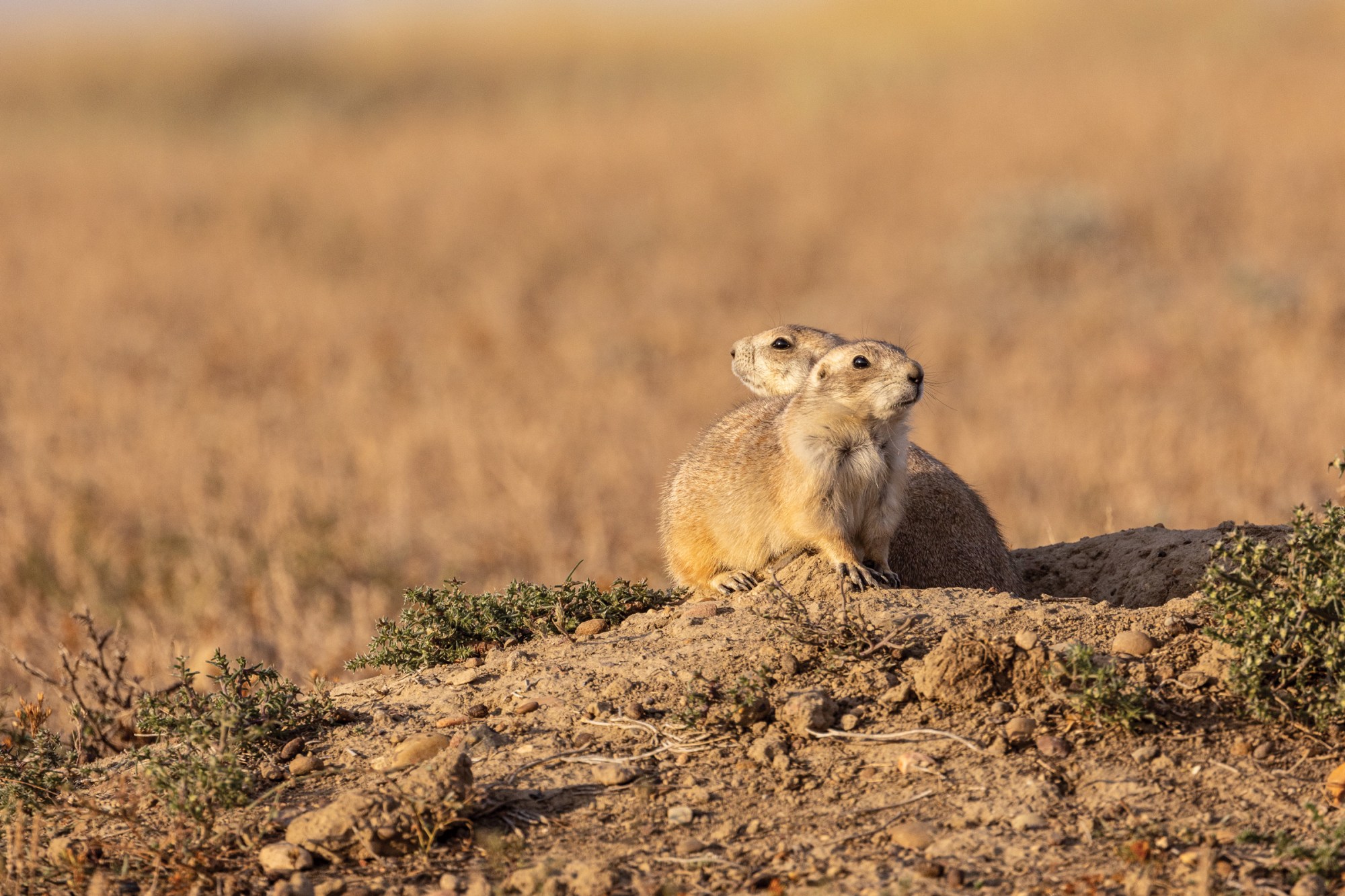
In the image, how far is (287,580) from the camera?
29.7 feet

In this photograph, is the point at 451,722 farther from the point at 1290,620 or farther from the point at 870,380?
the point at 1290,620

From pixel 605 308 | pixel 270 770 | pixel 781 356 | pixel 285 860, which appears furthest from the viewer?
pixel 605 308

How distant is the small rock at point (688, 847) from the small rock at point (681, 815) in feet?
0.35

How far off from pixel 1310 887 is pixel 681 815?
171 centimetres

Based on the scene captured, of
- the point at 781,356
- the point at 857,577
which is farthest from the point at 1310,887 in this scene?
the point at 781,356

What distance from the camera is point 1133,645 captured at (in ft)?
15.6

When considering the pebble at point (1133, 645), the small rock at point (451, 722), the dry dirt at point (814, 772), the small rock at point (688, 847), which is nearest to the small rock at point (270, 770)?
the dry dirt at point (814, 772)

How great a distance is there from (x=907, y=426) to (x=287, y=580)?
4905 millimetres

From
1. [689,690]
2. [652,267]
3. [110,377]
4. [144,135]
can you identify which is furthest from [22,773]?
[144,135]

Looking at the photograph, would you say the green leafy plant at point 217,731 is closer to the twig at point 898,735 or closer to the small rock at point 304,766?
the small rock at point 304,766

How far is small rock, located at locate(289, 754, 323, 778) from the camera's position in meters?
4.64

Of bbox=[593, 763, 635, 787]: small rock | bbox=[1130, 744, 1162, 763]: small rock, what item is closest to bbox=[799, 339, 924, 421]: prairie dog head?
bbox=[1130, 744, 1162, 763]: small rock

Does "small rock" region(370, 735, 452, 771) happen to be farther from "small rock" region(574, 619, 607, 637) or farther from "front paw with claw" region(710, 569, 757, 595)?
"front paw with claw" region(710, 569, 757, 595)

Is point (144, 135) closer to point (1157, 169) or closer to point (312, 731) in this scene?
point (1157, 169)
